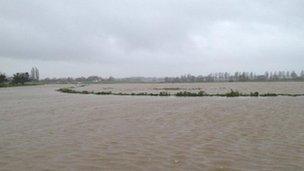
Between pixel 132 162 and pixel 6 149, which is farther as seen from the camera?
pixel 6 149

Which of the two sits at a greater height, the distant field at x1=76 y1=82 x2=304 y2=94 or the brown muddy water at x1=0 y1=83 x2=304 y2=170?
the distant field at x1=76 y1=82 x2=304 y2=94

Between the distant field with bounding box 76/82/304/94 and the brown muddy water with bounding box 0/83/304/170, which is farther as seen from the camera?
the distant field with bounding box 76/82/304/94

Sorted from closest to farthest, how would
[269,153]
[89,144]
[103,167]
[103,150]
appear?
[103,167]
[269,153]
[103,150]
[89,144]

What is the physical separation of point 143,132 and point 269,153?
542 centimetres

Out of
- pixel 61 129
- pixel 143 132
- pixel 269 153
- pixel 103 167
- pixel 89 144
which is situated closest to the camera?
pixel 103 167

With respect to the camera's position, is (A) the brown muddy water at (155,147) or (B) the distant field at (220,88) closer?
(A) the brown muddy water at (155,147)

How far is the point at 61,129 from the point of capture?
15.0 metres

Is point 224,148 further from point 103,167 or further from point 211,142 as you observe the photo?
point 103,167

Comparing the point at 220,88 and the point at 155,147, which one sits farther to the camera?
the point at 220,88

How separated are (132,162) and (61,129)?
282 inches

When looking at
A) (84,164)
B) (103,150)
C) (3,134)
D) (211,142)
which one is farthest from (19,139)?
(211,142)

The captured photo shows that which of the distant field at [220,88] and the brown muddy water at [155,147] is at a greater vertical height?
the distant field at [220,88]

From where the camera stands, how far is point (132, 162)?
8.69 meters

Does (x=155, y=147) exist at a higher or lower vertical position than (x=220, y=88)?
lower
